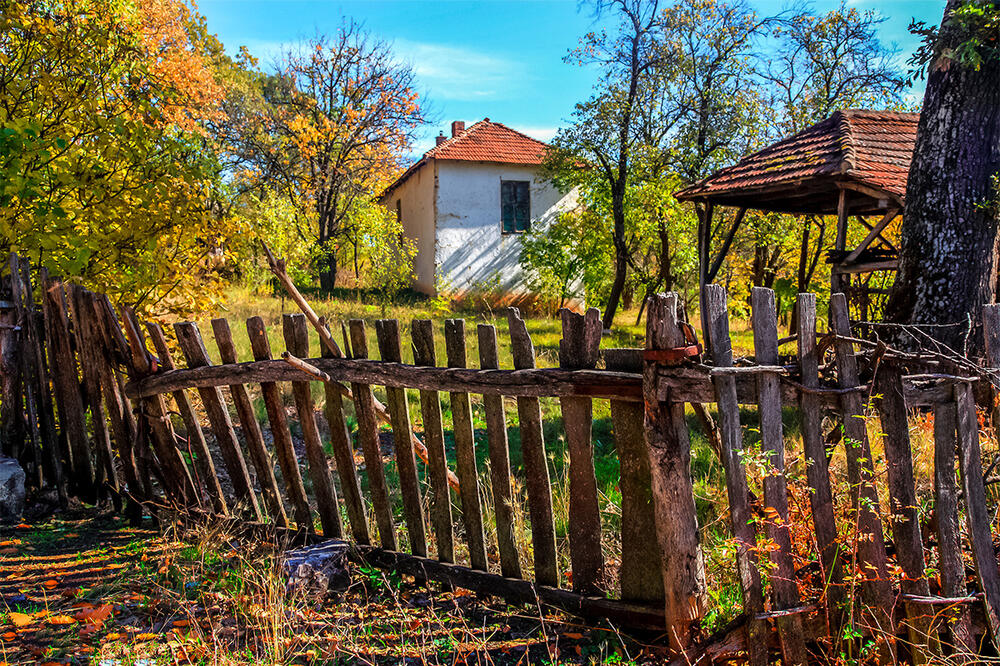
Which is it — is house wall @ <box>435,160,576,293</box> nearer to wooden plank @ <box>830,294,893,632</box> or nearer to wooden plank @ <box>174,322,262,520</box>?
wooden plank @ <box>174,322,262,520</box>

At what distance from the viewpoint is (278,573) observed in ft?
10.8

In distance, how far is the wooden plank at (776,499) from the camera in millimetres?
2395

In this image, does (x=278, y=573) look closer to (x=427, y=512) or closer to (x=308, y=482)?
(x=427, y=512)

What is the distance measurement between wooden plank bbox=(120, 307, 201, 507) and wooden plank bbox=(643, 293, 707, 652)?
9.42ft

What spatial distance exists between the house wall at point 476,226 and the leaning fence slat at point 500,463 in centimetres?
1706

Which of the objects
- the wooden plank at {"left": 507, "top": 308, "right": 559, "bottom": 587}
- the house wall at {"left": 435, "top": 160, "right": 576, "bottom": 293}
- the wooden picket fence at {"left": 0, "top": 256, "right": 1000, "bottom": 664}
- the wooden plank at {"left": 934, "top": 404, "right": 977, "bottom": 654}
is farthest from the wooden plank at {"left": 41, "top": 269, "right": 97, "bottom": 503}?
the house wall at {"left": 435, "top": 160, "right": 576, "bottom": 293}

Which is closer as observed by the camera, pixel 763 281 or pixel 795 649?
pixel 795 649

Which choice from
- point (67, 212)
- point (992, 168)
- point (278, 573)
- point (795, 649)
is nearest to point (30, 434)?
point (67, 212)

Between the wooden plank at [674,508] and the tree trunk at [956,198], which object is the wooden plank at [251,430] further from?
the tree trunk at [956,198]

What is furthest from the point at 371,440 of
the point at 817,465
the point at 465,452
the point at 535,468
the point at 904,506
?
the point at 904,506

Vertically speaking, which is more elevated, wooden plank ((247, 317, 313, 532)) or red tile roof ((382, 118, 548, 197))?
red tile roof ((382, 118, 548, 197))

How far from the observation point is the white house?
2036cm

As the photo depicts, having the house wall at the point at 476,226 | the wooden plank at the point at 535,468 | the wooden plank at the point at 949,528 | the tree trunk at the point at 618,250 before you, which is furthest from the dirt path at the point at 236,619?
the house wall at the point at 476,226

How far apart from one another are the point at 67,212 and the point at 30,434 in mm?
1618
